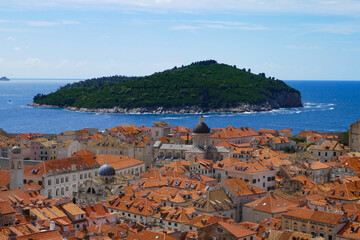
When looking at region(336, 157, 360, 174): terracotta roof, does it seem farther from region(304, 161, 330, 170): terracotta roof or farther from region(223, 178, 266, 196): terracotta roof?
region(223, 178, 266, 196): terracotta roof

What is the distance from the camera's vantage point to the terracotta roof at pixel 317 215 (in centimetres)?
4641

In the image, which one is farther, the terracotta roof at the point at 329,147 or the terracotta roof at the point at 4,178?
the terracotta roof at the point at 329,147

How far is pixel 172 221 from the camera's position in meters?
53.4

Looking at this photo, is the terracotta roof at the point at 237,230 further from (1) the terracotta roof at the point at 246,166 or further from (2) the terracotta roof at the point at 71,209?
(1) the terracotta roof at the point at 246,166

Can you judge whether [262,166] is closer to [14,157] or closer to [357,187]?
[357,187]

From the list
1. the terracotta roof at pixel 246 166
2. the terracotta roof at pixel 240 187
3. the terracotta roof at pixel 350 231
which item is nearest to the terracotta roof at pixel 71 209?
the terracotta roof at pixel 240 187

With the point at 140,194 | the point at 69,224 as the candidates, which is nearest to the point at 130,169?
the point at 140,194

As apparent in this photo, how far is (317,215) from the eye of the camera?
157 feet

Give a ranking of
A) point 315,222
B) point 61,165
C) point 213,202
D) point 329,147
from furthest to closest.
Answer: point 329,147 → point 61,165 → point 213,202 → point 315,222

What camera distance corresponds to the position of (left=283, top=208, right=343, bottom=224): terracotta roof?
152ft

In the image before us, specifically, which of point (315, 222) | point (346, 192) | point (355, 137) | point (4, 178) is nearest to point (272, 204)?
point (346, 192)

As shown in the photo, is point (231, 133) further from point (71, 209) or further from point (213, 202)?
point (71, 209)

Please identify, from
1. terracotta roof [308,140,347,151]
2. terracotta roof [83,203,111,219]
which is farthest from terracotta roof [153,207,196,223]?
A: terracotta roof [308,140,347,151]

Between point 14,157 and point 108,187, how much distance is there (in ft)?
39.1
